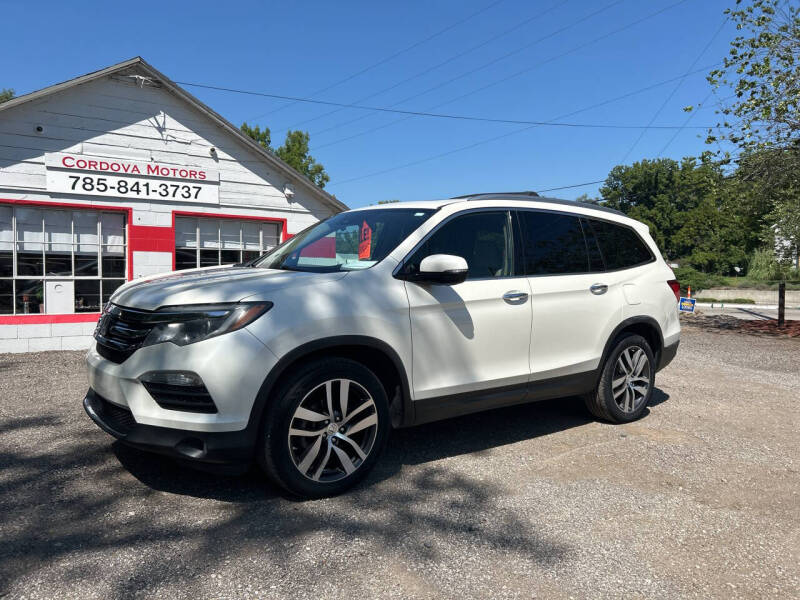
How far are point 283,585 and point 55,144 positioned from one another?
382 inches

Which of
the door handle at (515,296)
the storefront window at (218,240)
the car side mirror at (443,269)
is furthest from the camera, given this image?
the storefront window at (218,240)

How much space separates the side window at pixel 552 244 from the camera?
14.9 feet

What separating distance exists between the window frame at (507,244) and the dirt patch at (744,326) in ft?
41.5

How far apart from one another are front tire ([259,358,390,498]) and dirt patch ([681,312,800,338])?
45.8 ft

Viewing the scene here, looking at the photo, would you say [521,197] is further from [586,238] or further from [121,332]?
[121,332]

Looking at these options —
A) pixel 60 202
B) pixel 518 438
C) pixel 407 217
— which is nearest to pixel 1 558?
pixel 407 217

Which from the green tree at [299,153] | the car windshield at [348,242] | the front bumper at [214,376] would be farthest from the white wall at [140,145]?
the green tree at [299,153]

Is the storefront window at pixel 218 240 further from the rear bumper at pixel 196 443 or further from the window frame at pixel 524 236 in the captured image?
the rear bumper at pixel 196 443

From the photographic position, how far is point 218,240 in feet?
37.9

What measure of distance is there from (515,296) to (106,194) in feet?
27.9

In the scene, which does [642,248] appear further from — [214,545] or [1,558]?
[1,558]

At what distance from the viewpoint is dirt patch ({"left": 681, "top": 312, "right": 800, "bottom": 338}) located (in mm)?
14766

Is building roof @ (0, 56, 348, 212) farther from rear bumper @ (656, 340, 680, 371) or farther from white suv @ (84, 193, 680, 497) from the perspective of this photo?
rear bumper @ (656, 340, 680, 371)

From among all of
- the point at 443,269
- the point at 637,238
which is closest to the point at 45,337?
the point at 443,269
